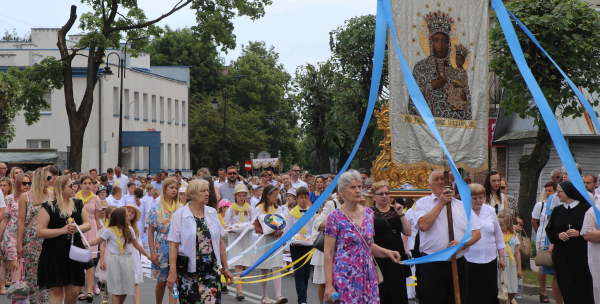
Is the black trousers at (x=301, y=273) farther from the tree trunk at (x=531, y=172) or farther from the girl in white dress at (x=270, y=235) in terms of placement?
the tree trunk at (x=531, y=172)

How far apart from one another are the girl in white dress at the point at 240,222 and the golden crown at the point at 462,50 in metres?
4.69

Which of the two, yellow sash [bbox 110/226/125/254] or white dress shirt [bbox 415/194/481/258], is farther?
yellow sash [bbox 110/226/125/254]

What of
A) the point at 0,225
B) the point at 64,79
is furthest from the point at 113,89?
the point at 0,225

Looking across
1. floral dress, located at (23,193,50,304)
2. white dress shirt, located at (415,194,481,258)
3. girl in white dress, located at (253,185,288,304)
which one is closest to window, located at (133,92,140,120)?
girl in white dress, located at (253,185,288,304)

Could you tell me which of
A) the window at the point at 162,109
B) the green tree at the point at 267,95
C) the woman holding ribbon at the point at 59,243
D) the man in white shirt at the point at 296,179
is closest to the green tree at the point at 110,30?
the man in white shirt at the point at 296,179

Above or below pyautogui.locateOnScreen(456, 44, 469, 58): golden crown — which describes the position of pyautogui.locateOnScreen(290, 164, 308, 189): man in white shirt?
below

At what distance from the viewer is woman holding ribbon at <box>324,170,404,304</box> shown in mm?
6473

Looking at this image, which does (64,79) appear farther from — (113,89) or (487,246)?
(487,246)

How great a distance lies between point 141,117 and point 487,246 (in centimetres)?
4227

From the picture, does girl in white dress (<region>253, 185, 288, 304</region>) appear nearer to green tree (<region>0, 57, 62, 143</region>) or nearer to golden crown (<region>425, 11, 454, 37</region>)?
golden crown (<region>425, 11, 454, 37</region>)

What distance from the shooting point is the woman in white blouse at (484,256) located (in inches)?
322

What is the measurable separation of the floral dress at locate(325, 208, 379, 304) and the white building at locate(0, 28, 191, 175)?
34.1 m

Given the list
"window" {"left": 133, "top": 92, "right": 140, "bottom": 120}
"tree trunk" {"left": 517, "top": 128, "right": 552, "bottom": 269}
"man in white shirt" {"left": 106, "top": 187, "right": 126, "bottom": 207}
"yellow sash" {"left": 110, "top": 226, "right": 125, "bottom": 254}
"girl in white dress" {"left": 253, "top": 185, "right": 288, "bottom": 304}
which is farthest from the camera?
"window" {"left": 133, "top": 92, "right": 140, "bottom": 120}

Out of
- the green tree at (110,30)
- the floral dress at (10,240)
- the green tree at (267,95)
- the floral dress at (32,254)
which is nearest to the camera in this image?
the floral dress at (32,254)
